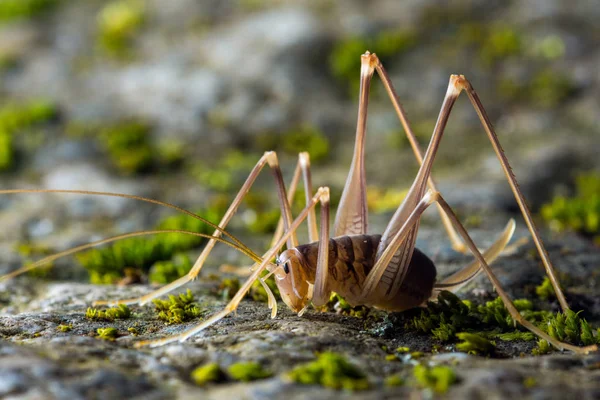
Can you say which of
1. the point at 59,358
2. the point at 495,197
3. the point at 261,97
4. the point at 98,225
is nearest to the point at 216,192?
the point at 98,225

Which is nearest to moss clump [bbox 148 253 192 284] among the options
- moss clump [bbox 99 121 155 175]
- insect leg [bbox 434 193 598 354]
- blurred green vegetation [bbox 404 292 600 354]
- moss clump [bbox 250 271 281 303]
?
moss clump [bbox 250 271 281 303]

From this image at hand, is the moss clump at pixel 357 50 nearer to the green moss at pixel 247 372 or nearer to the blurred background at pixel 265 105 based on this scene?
the blurred background at pixel 265 105

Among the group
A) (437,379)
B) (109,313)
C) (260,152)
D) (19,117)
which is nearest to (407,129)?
(437,379)

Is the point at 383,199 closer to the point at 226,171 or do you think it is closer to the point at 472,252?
the point at 226,171

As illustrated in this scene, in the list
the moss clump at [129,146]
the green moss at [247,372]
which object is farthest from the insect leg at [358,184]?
the moss clump at [129,146]

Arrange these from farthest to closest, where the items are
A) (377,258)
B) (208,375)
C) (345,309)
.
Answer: (345,309) < (377,258) < (208,375)

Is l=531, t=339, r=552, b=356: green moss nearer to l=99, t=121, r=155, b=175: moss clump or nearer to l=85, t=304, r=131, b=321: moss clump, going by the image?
l=85, t=304, r=131, b=321: moss clump

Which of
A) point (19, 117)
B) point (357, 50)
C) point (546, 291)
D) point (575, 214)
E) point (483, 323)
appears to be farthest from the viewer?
point (357, 50)
